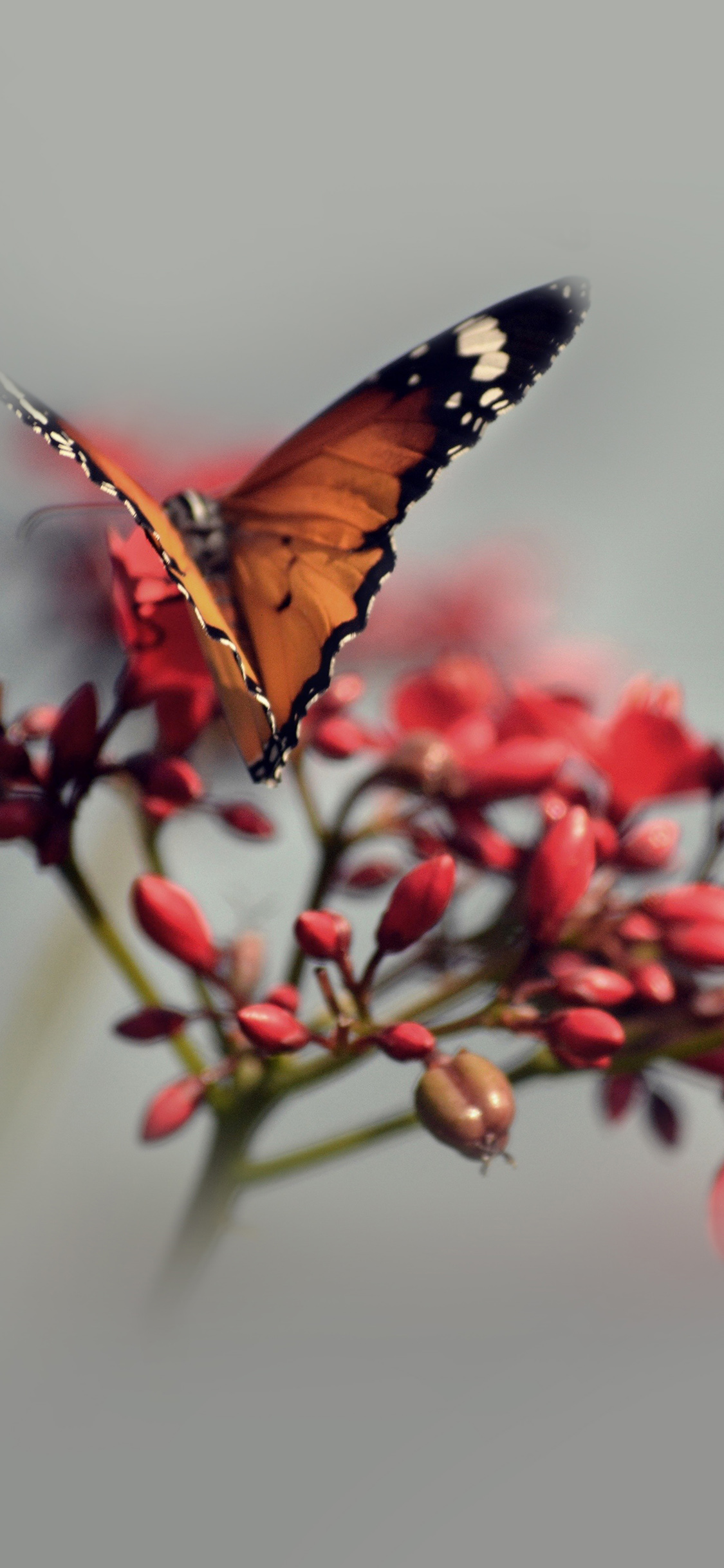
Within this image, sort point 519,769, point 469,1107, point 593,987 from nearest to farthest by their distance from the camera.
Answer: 1. point 469,1107
2. point 593,987
3. point 519,769

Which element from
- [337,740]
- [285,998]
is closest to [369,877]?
[337,740]

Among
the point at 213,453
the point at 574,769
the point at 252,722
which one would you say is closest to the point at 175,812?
the point at 252,722

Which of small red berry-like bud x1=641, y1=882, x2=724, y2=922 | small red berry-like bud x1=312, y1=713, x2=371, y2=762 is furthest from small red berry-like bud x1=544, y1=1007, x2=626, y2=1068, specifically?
small red berry-like bud x1=312, y1=713, x2=371, y2=762

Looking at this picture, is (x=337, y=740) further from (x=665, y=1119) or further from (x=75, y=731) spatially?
(x=665, y=1119)

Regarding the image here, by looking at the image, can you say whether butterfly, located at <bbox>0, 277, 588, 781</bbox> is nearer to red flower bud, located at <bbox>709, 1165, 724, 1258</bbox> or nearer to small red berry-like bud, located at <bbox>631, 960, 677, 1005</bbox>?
small red berry-like bud, located at <bbox>631, 960, 677, 1005</bbox>

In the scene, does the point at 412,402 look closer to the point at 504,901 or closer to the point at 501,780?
the point at 501,780

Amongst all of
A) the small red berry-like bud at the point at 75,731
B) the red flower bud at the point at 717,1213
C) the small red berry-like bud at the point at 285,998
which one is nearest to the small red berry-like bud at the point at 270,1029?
the small red berry-like bud at the point at 285,998
